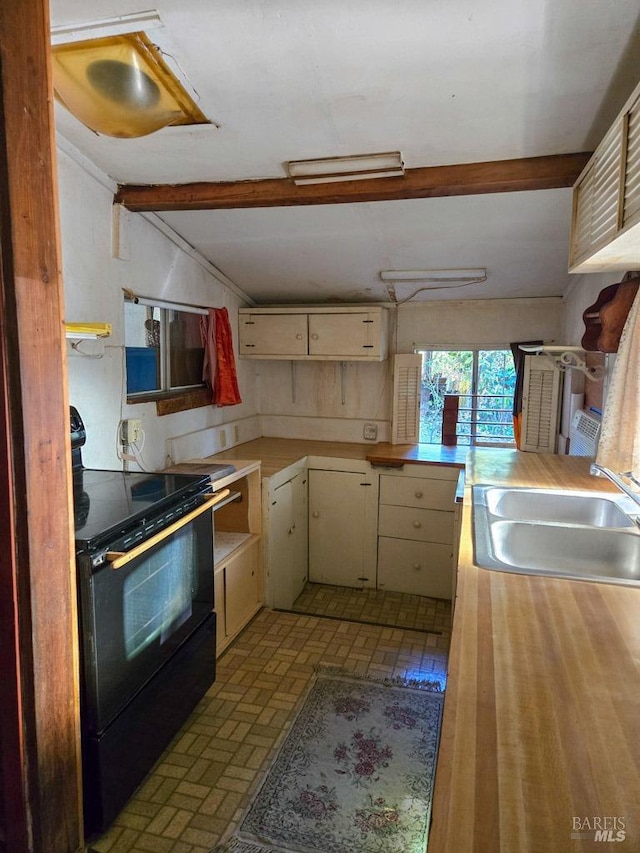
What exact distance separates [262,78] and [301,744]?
87.7 inches

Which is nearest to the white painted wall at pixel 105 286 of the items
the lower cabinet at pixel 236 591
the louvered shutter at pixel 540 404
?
the lower cabinet at pixel 236 591

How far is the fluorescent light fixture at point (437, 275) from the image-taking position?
10.8ft

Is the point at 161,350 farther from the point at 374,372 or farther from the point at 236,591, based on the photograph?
the point at 374,372

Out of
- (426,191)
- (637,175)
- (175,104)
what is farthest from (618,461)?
(175,104)

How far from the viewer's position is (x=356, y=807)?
5.54 ft

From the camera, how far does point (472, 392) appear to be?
3.93 meters

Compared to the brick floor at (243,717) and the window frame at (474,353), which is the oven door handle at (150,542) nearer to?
the brick floor at (243,717)

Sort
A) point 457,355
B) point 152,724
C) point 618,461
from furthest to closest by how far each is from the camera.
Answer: point 457,355, point 618,461, point 152,724

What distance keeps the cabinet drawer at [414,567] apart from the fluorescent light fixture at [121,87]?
2.71m

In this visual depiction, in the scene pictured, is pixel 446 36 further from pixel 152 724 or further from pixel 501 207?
pixel 152 724

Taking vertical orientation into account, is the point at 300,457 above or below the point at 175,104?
below

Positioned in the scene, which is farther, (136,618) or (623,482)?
(623,482)

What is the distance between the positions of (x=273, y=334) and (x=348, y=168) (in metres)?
1.76
